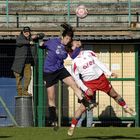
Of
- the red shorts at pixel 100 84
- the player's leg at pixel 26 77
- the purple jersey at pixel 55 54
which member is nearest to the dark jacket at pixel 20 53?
the player's leg at pixel 26 77

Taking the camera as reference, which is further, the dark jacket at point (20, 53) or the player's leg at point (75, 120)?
the dark jacket at point (20, 53)

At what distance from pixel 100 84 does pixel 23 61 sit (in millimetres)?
4927

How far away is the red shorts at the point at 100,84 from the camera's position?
1434 centimetres

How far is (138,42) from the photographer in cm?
2106

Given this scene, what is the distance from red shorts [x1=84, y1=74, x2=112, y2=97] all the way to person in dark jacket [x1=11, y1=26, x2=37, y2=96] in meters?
4.62

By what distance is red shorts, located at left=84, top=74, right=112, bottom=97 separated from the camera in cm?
1434

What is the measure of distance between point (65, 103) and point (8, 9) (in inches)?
249

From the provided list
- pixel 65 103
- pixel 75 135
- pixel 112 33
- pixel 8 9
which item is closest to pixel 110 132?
pixel 75 135

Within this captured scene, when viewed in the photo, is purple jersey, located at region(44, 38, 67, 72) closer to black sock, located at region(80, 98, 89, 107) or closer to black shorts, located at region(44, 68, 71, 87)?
black shorts, located at region(44, 68, 71, 87)

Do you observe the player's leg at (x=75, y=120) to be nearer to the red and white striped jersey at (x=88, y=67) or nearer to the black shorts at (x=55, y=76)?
the red and white striped jersey at (x=88, y=67)

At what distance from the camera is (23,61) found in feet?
62.1

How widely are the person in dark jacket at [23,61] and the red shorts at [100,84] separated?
182 inches

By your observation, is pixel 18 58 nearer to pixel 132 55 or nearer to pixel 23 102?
pixel 23 102

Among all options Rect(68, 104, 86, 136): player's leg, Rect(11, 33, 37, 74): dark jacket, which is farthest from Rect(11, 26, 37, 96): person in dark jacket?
Rect(68, 104, 86, 136): player's leg
